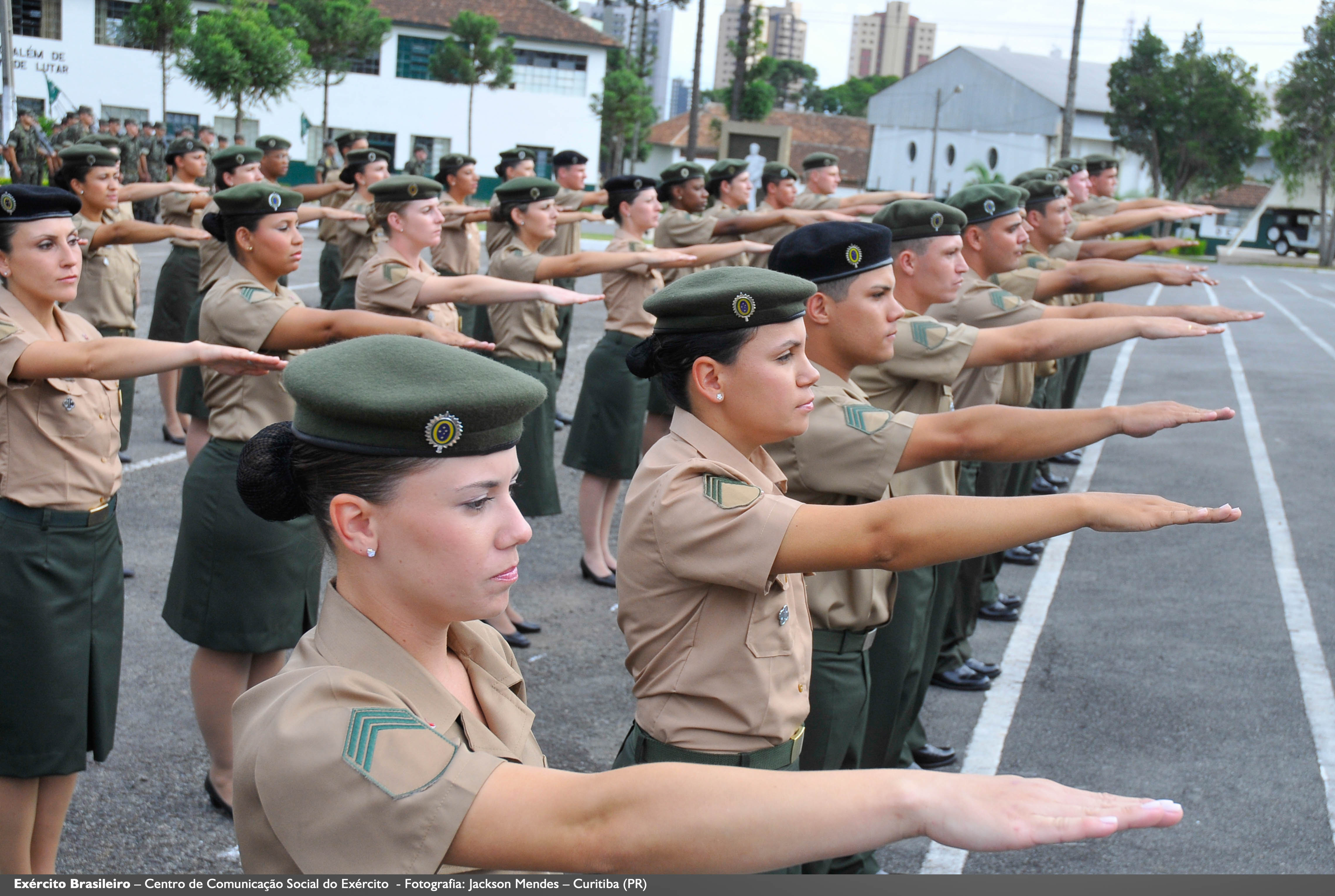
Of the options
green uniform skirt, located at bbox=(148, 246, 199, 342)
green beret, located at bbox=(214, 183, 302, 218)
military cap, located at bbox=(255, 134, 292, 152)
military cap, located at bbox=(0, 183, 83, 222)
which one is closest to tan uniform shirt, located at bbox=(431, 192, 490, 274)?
military cap, located at bbox=(255, 134, 292, 152)

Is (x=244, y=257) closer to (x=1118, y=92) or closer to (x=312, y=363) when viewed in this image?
(x=312, y=363)

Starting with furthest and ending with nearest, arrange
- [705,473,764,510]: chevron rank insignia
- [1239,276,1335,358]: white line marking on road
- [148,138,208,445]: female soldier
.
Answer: [1239,276,1335,358]: white line marking on road → [148,138,208,445]: female soldier → [705,473,764,510]: chevron rank insignia

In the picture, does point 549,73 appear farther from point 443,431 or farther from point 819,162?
point 443,431

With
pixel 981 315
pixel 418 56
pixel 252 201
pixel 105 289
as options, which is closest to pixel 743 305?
pixel 252 201

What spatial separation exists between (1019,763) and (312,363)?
367 cm

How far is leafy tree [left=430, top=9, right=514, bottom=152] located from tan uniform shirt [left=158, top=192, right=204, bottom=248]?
34.3 metres

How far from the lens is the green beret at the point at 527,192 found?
6926 mm

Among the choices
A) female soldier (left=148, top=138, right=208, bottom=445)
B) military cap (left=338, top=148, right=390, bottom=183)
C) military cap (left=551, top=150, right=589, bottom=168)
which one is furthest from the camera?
military cap (left=551, top=150, right=589, bottom=168)

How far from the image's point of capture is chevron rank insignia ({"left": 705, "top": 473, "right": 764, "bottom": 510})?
2.37 m

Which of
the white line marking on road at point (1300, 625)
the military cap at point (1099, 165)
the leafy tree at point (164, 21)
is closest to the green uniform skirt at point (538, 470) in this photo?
the white line marking on road at point (1300, 625)

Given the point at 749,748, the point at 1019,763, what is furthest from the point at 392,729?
the point at 1019,763

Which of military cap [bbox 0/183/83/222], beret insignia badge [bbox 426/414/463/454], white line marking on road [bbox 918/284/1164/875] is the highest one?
military cap [bbox 0/183/83/222]

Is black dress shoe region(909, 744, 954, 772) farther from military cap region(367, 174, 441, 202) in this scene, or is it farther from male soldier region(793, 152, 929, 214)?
male soldier region(793, 152, 929, 214)

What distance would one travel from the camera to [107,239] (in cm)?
684
